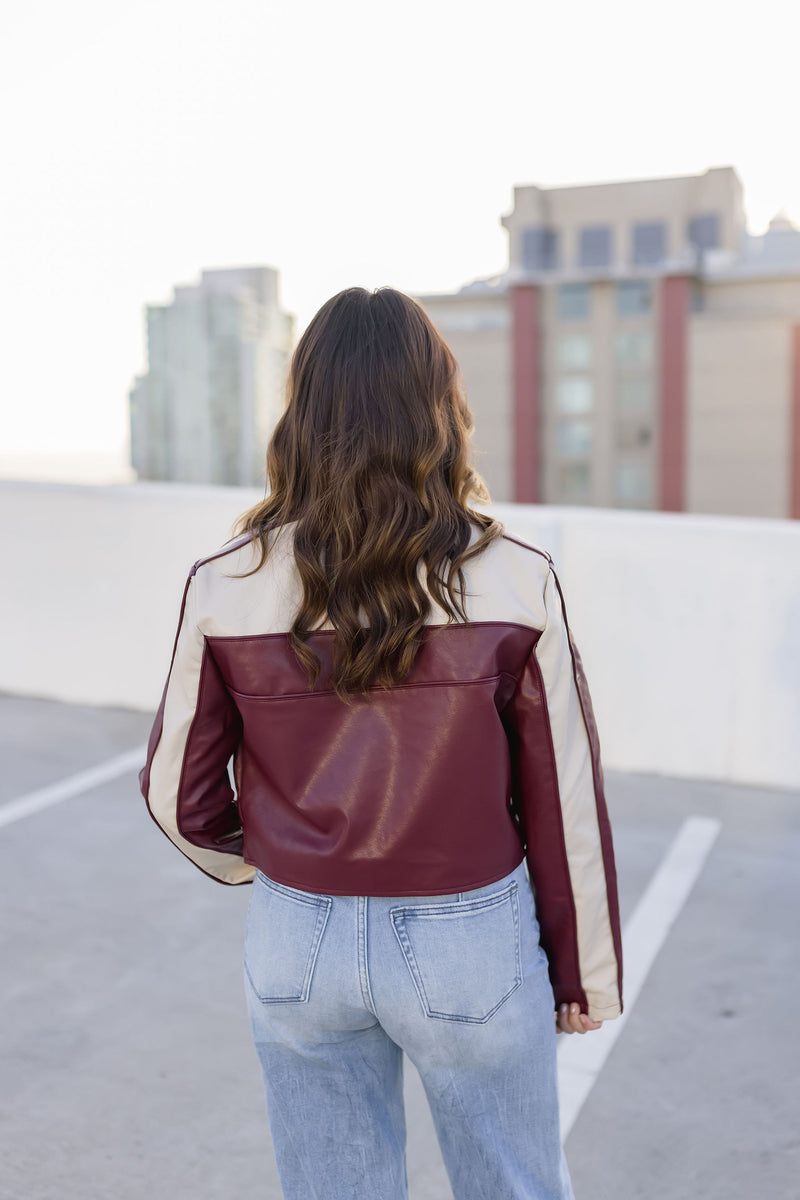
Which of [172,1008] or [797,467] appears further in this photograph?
[797,467]

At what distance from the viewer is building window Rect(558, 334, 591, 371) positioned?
7819 cm

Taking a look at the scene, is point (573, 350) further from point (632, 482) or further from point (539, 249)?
point (632, 482)

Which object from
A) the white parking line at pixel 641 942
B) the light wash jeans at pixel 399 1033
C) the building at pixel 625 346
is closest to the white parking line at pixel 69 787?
the white parking line at pixel 641 942

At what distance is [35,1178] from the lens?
2.46 meters

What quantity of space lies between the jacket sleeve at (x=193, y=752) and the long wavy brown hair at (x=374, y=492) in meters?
0.16

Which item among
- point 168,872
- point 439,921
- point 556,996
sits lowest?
point 168,872

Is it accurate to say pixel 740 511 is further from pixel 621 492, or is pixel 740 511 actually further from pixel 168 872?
pixel 168 872

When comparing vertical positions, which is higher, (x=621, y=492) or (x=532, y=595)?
(x=532, y=595)

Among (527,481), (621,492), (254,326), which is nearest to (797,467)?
(621,492)

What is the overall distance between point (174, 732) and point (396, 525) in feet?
1.46

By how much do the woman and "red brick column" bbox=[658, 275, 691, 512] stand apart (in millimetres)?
75939

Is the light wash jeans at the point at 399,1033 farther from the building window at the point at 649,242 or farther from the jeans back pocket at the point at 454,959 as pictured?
the building window at the point at 649,242

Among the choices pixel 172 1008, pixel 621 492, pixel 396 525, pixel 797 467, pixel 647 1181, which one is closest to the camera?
pixel 396 525

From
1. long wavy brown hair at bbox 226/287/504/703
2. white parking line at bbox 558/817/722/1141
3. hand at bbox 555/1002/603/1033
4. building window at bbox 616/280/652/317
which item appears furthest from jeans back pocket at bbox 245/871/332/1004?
building window at bbox 616/280/652/317
